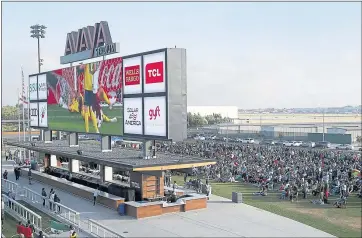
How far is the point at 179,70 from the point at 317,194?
1111cm

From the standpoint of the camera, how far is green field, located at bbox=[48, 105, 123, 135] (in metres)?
25.9

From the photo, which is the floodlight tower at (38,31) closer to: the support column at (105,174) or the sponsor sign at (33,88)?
the sponsor sign at (33,88)

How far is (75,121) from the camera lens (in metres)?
31.0

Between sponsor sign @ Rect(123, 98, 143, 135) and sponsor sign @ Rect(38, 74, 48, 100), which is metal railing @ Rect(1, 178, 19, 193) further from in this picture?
sponsor sign @ Rect(123, 98, 143, 135)

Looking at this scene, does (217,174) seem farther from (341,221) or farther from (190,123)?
(190,123)

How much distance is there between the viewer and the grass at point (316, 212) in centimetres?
1789

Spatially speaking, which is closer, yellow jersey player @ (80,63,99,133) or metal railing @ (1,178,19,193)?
metal railing @ (1,178,19,193)

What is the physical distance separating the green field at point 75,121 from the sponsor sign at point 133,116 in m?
0.62

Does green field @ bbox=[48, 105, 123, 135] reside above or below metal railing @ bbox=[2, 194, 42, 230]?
above

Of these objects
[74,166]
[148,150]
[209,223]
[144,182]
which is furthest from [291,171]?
[74,166]

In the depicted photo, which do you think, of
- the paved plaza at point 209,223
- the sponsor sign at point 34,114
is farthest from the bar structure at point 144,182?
the sponsor sign at point 34,114

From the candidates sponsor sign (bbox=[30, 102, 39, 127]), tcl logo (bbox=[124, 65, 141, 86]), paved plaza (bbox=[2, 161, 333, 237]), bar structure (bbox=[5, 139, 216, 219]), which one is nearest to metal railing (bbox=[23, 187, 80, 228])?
paved plaza (bbox=[2, 161, 333, 237])

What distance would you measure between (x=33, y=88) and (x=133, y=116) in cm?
1700

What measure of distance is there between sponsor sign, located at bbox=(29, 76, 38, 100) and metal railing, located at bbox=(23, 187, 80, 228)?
1235 cm
